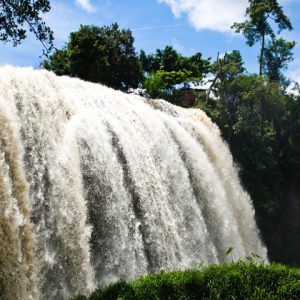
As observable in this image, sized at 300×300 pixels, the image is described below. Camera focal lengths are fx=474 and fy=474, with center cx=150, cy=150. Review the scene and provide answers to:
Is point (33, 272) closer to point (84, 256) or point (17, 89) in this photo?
point (84, 256)

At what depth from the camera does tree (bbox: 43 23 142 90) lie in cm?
2316

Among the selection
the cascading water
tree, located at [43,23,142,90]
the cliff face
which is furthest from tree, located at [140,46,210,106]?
the cascading water

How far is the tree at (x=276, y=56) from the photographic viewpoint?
108ft

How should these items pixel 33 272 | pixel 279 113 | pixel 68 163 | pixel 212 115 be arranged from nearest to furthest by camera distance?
pixel 33 272 → pixel 68 163 → pixel 212 115 → pixel 279 113

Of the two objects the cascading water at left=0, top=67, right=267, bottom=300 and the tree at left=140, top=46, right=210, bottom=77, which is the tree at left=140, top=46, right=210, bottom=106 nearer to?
the tree at left=140, top=46, right=210, bottom=77

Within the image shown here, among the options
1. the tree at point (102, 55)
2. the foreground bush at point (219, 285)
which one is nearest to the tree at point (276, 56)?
the tree at point (102, 55)

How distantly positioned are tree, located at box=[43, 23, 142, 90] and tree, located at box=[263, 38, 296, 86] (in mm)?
12780

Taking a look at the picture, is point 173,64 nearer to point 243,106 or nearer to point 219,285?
point 243,106

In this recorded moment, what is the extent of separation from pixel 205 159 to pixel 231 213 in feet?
6.53

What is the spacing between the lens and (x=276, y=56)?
3331 centimetres

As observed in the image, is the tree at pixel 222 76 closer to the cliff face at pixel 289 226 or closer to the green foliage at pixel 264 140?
the green foliage at pixel 264 140

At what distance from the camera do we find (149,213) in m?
10.9

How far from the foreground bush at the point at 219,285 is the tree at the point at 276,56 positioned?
87.5 feet

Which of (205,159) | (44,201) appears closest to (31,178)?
(44,201)
